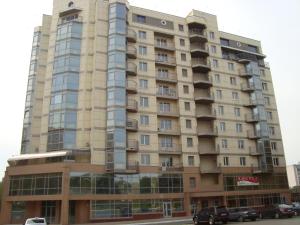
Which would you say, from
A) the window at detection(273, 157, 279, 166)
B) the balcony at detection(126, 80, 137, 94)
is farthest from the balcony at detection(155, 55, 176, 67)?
the window at detection(273, 157, 279, 166)

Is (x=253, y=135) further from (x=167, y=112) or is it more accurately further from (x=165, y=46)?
(x=165, y=46)

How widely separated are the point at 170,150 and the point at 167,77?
12.6 metres

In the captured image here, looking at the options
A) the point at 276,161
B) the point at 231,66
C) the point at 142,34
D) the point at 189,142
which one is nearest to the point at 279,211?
the point at 189,142

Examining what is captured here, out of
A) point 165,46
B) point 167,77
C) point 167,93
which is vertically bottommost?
point 167,93

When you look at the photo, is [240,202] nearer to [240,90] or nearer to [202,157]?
[202,157]

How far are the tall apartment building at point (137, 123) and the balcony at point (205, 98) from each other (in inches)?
6.9

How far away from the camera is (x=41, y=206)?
47.1m

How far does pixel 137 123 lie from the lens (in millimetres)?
51031

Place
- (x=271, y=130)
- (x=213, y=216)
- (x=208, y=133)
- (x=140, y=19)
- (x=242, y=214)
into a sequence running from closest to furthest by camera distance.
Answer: (x=213, y=216) → (x=242, y=214) → (x=208, y=133) → (x=140, y=19) → (x=271, y=130)

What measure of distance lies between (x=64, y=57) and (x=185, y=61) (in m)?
20.6

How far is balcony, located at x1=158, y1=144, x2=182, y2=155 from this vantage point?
52.0m

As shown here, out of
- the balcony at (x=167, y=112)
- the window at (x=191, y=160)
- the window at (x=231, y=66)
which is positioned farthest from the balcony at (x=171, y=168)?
the window at (x=231, y=66)

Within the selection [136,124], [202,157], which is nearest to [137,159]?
[136,124]

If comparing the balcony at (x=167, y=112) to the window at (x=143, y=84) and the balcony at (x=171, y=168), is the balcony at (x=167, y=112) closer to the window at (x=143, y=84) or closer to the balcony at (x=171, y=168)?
the window at (x=143, y=84)
